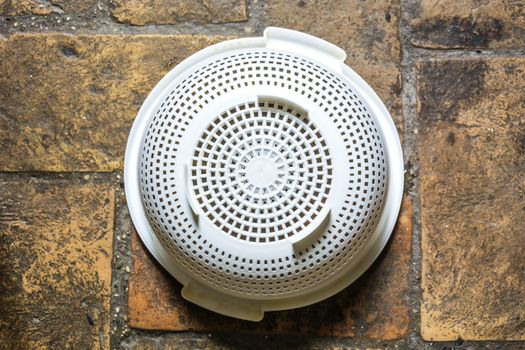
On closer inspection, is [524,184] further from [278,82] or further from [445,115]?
[278,82]

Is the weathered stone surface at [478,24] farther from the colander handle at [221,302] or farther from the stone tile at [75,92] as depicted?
the colander handle at [221,302]

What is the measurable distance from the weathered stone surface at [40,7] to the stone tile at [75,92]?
0.04 metres

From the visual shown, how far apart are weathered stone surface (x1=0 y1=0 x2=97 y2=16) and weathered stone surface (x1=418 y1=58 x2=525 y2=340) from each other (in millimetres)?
618

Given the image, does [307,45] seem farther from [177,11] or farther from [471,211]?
[471,211]

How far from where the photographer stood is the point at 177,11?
3.52ft

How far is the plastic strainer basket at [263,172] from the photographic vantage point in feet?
2.89

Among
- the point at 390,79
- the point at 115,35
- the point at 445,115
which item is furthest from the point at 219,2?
the point at 445,115

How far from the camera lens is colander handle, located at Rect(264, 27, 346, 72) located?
40.0 inches

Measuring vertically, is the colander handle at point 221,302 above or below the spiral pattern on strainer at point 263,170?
below

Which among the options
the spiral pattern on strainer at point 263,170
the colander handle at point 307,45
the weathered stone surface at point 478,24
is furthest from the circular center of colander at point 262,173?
the weathered stone surface at point 478,24

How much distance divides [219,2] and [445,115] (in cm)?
43

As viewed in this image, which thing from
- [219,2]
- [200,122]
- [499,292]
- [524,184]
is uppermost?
[219,2]

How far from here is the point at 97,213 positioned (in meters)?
A: 1.07

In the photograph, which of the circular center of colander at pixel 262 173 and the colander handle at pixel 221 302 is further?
the colander handle at pixel 221 302
